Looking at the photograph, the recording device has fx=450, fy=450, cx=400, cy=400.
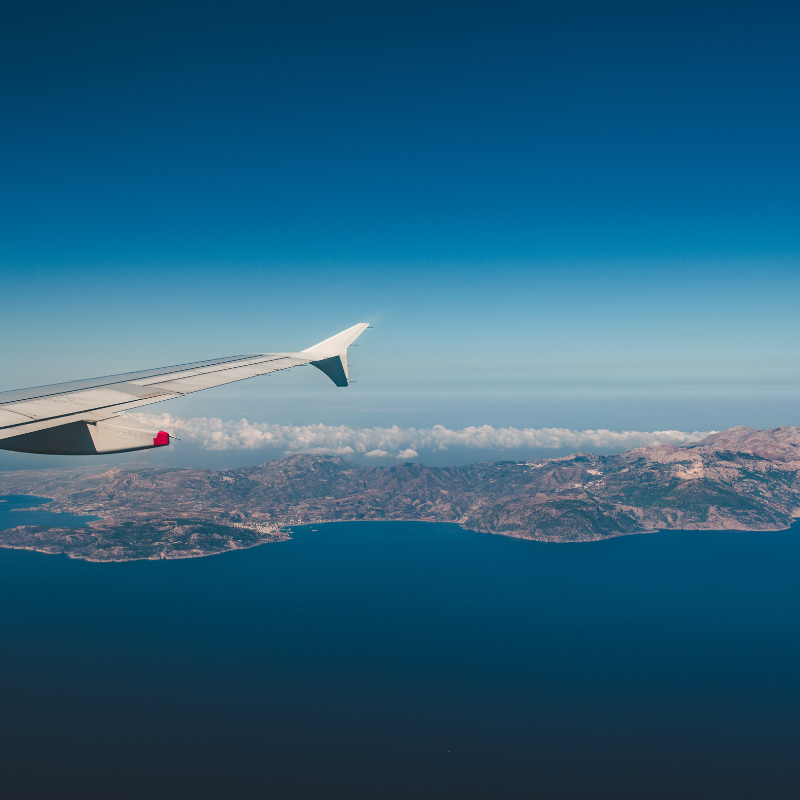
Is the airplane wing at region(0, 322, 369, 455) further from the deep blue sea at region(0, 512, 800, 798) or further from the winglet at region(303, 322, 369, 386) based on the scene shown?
the deep blue sea at region(0, 512, 800, 798)

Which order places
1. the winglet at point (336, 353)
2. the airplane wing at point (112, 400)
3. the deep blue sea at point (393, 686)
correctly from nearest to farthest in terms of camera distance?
the airplane wing at point (112, 400) < the winglet at point (336, 353) < the deep blue sea at point (393, 686)

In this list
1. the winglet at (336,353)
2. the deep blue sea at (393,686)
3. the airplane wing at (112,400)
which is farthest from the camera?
the deep blue sea at (393,686)

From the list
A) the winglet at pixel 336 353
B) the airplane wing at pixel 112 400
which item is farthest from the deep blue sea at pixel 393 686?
the airplane wing at pixel 112 400

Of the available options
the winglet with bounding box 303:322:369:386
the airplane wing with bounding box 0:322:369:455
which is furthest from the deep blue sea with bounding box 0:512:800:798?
the airplane wing with bounding box 0:322:369:455

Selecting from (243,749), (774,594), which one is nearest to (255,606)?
(243,749)

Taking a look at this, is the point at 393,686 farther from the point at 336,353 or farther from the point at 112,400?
the point at 112,400

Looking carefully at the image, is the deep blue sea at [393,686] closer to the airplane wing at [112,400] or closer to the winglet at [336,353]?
the winglet at [336,353]

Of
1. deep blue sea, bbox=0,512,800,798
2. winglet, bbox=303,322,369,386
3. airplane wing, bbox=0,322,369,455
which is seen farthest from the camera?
deep blue sea, bbox=0,512,800,798
